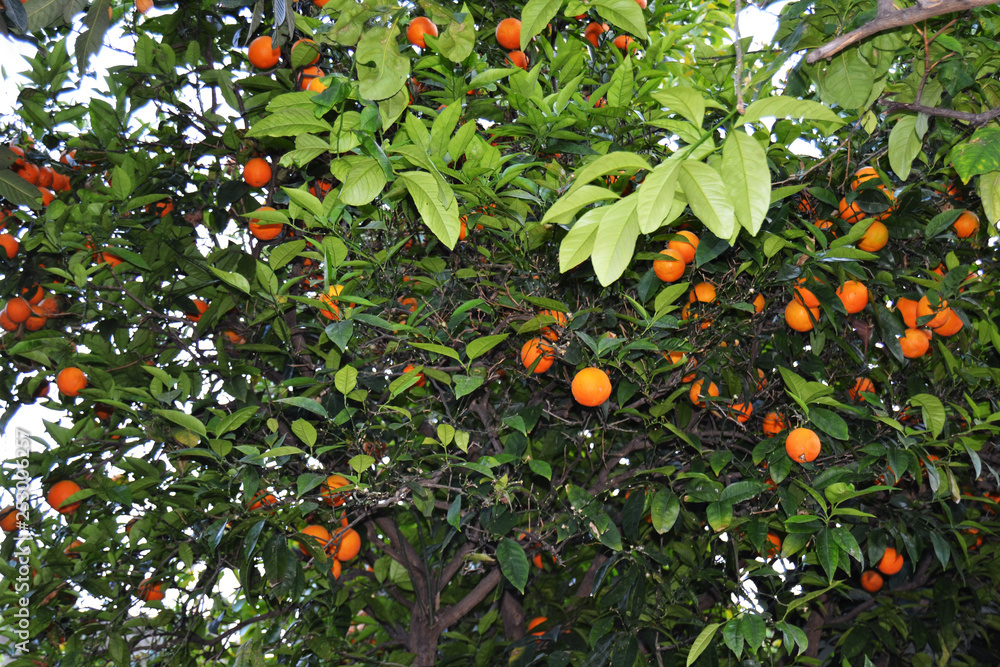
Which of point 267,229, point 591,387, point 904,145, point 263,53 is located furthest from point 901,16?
point 267,229

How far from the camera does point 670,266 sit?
1680 millimetres

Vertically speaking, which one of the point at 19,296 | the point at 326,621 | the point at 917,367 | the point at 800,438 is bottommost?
the point at 326,621

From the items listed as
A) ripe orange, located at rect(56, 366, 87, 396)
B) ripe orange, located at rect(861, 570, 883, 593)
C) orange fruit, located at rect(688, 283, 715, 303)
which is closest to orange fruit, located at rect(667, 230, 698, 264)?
orange fruit, located at rect(688, 283, 715, 303)

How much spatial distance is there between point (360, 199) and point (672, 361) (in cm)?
110

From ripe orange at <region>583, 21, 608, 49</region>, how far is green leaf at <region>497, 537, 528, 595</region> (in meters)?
1.67

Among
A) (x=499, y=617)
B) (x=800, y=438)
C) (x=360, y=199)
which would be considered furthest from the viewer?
(x=499, y=617)

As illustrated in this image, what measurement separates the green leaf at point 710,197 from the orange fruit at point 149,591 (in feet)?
6.90

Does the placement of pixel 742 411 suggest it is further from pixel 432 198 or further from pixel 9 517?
pixel 9 517

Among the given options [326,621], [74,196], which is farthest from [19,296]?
[326,621]

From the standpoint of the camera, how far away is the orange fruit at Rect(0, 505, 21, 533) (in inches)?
90.8

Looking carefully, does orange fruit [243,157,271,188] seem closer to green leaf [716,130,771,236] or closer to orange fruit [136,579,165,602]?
orange fruit [136,579,165,602]

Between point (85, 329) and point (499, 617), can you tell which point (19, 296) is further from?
point (499, 617)

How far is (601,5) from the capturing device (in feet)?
3.44
